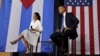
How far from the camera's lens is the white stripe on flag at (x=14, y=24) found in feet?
21.4

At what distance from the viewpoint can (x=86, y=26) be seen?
651cm

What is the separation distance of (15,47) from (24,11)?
3.09 ft

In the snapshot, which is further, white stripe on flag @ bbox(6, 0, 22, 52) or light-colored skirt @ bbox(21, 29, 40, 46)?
white stripe on flag @ bbox(6, 0, 22, 52)

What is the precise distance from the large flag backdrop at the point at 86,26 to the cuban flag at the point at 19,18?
0.56m

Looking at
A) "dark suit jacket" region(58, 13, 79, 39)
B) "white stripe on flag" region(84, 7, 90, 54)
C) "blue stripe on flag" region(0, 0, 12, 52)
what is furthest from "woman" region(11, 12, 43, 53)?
"white stripe on flag" region(84, 7, 90, 54)

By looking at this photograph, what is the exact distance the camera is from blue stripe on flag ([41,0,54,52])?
6.51 m

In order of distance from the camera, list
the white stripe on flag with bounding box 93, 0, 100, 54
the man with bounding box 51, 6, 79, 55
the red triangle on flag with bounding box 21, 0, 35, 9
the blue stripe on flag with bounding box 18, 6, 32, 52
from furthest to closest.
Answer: the red triangle on flag with bounding box 21, 0, 35, 9 < the blue stripe on flag with bounding box 18, 6, 32, 52 < the white stripe on flag with bounding box 93, 0, 100, 54 < the man with bounding box 51, 6, 79, 55

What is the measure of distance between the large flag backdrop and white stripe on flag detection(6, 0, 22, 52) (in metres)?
1.22

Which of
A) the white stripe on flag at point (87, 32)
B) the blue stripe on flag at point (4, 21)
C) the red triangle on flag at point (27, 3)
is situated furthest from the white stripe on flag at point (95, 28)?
the blue stripe on flag at point (4, 21)

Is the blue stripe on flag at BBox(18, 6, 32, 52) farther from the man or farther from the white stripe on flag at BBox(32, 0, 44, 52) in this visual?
the man

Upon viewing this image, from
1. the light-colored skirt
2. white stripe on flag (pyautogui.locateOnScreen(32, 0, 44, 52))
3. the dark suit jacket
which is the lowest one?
the light-colored skirt

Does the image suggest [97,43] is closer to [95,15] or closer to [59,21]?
[95,15]

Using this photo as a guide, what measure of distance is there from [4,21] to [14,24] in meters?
0.27

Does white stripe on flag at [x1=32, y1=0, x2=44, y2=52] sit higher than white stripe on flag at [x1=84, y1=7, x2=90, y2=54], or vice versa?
white stripe on flag at [x1=32, y1=0, x2=44, y2=52]
